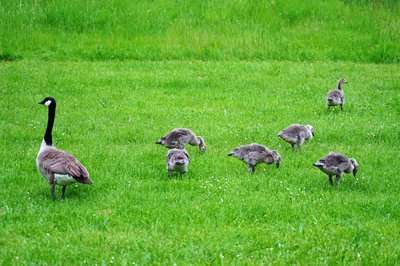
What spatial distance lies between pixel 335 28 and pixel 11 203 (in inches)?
701

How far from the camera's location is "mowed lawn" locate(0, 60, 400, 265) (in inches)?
344

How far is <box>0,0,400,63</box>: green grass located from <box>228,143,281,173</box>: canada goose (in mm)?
11344

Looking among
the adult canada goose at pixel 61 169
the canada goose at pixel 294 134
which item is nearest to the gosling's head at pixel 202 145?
the canada goose at pixel 294 134

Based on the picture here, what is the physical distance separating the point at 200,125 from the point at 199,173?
3582mm

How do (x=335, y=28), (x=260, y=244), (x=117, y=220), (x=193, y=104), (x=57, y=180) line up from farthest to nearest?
(x=335, y=28) → (x=193, y=104) → (x=57, y=180) → (x=117, y=220) → (x=260, y=244)

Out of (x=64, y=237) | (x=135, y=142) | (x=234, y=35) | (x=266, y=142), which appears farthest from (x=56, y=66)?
(x=64, y=237)

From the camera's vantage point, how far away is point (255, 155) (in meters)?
12.0

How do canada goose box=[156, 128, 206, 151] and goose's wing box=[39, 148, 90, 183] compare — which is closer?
goose's wing box=[39, 148, 90, 183]

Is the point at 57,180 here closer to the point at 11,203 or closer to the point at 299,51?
the point at 11,203

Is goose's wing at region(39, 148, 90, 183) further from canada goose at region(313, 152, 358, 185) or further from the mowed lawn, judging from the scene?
canada goose at region(313, 152, 358, 185)

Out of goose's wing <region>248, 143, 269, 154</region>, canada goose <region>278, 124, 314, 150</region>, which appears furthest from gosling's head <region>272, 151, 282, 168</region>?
canada goose <region>278, 124, 314, 150</region>

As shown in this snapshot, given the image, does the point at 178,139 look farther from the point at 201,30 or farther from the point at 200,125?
the point at 201,30

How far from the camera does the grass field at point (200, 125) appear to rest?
897 centimetres

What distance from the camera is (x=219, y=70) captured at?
21.2m
